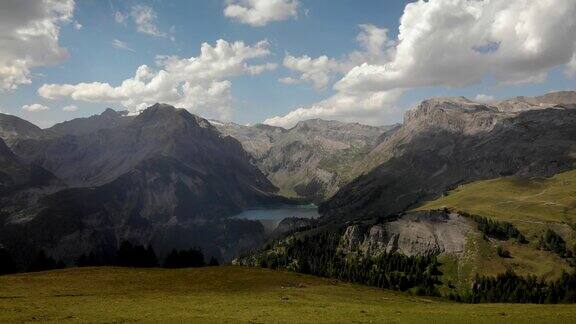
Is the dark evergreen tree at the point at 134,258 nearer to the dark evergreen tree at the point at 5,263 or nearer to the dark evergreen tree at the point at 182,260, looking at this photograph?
the dark evergreen tree at the point at 182,260

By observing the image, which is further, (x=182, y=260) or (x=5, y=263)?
(x=182, y=260)

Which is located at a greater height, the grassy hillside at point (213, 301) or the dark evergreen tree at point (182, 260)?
the grassy hillside at point (213, 301)

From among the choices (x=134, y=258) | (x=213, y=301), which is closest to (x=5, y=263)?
(x=134, y=258)

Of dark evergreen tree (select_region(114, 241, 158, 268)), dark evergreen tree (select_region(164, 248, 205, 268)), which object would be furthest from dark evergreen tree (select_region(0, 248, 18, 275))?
dark evergreen tree (select_region(164, 248, 205, 268))

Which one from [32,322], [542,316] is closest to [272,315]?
[32,322]

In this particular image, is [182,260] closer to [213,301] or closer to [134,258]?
[134,258]

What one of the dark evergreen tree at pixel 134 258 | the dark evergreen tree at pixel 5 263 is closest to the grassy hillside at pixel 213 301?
the dark evergreen tree at pixel 5 263

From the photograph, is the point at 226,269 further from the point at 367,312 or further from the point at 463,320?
the point at 463,320

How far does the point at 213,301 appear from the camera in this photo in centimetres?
6525

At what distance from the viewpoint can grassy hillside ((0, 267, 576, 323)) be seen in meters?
52.0

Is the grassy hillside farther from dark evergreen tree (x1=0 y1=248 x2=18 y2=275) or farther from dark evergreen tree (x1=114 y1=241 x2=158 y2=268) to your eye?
dark evergreen tree (x1=114 y1=241 x2=158 y2=268)

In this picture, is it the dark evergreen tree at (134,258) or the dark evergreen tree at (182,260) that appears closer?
the dark evergreen tree at (134,258)

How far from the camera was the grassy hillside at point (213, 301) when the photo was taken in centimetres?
5200

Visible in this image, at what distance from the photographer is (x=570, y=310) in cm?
6112
